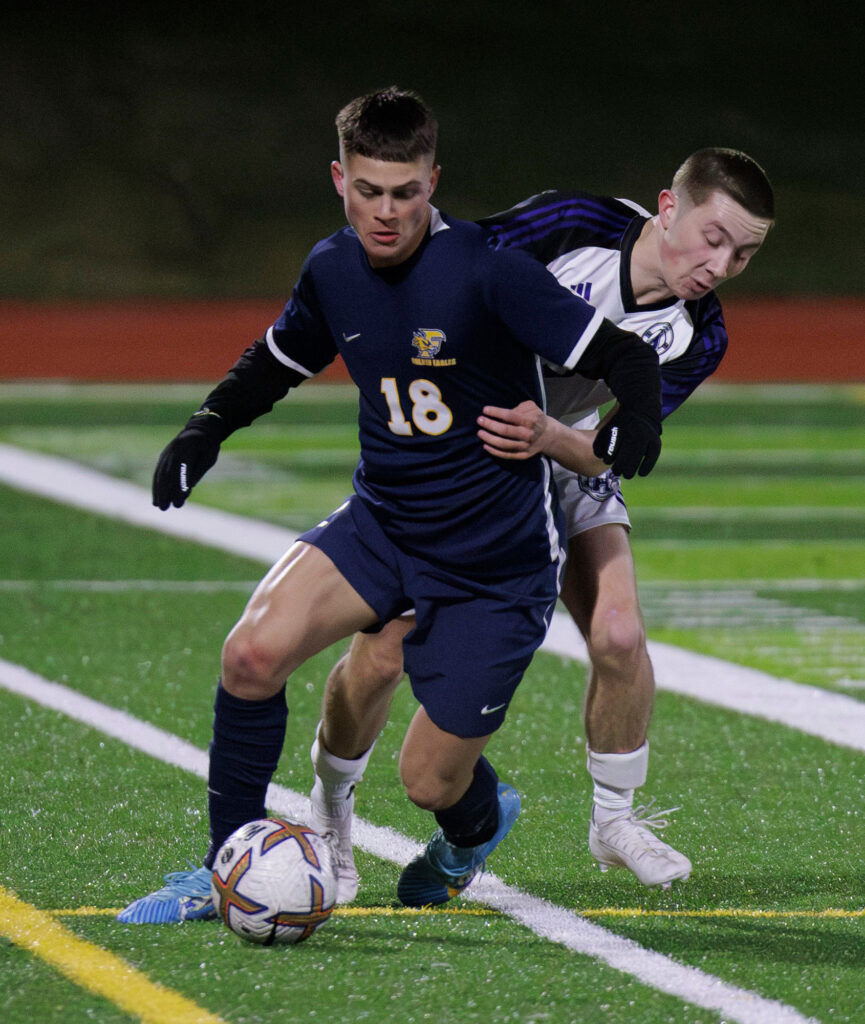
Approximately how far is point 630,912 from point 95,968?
1.21 metres

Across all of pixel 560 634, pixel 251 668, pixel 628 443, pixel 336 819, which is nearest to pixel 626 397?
pixel 628 443

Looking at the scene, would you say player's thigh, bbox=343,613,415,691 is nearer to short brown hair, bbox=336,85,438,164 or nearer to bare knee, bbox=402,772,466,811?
bare knee, bbox=402,772,466,811

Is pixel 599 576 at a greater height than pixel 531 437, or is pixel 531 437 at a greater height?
pixel 531 437

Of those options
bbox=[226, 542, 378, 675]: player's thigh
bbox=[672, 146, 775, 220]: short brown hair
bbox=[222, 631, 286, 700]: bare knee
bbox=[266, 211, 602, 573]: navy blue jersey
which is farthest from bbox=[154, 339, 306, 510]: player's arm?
bbox=[672, 146, 775, 220]: short brown hair

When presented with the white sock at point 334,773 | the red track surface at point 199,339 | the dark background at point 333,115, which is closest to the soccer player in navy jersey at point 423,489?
the white sock at point 334,773

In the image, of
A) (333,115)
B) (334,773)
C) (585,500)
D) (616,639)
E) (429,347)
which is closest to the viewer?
(429,347)

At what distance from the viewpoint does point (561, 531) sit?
13.1 ft

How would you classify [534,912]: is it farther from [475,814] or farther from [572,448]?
[572,448]

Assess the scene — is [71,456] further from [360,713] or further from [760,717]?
[360,713]

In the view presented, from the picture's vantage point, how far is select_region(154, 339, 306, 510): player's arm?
3.80 metres

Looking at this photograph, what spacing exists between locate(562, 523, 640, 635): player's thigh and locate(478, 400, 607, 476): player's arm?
1.91 feet

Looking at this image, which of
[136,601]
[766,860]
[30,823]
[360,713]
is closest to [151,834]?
[30,823]

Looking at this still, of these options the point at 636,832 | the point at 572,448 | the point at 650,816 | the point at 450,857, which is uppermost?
the point at 572,448

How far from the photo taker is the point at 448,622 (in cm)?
375
